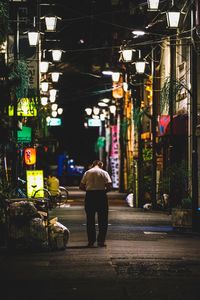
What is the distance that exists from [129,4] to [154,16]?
15940 mm

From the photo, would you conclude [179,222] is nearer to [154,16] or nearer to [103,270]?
[103,270]

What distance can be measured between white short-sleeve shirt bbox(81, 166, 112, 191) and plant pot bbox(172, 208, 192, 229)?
5049mm

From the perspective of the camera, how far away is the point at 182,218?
24.2m

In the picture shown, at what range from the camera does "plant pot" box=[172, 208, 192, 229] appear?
78.7 feet

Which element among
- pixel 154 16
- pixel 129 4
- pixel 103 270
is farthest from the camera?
pixel 129 4

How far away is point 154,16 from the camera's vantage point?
135 ft

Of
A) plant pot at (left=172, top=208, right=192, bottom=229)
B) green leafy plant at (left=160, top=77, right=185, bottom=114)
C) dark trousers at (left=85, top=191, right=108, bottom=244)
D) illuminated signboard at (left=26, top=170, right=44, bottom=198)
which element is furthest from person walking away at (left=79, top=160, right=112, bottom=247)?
illuminated signboard at (left=26, top=170, right=44, bottom=198)

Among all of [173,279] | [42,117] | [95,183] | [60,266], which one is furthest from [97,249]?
[42,117]

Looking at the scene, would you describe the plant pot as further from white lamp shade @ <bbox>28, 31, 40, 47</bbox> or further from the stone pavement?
white lamp shade @ <bbox>28, 31, 40, 47</bbox>

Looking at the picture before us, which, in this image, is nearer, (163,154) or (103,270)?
(103,270)

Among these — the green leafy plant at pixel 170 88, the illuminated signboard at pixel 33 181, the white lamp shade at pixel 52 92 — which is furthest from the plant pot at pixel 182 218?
the white lamp shade at pixel 52 92

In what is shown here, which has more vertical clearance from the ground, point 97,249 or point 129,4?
point 129,4

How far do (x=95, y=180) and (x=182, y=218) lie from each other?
5492 mm

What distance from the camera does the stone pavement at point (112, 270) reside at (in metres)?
12.2
